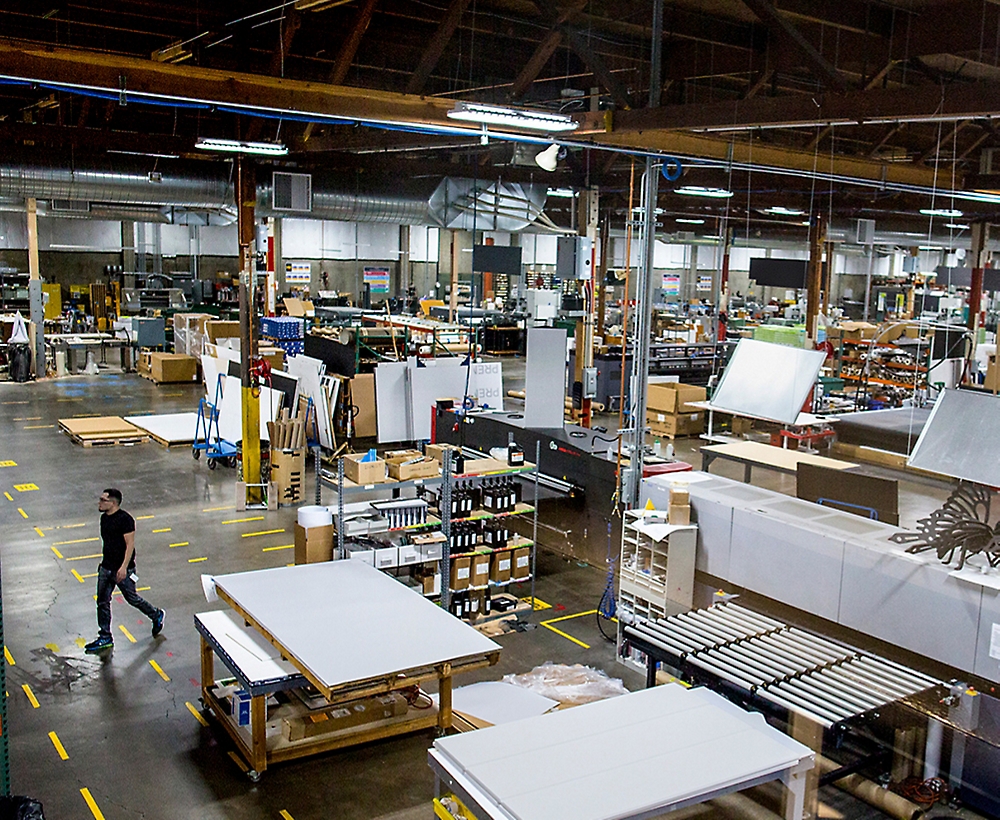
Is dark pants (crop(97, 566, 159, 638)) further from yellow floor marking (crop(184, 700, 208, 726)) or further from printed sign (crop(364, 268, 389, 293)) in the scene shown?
printed sign (crop(364, 268, 389, 293))

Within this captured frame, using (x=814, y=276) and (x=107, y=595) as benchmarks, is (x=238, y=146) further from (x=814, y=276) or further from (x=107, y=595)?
(x=814, y=276)

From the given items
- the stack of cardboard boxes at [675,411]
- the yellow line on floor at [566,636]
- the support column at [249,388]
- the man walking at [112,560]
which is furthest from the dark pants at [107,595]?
the stack of cardboard boxes at [675,411]

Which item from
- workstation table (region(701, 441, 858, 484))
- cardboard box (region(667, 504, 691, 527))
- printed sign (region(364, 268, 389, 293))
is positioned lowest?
cardboard box (region(667, 504, 691, 527))

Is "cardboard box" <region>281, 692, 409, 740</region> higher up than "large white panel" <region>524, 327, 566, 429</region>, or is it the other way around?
"large white panel" <region>524, 327, 566, 429</region>

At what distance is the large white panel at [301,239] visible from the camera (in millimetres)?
30141

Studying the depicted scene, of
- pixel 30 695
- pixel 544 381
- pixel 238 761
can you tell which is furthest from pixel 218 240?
pixel 238 761

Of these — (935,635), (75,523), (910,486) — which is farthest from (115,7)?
(910,486)

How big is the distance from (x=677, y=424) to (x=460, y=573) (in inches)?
346

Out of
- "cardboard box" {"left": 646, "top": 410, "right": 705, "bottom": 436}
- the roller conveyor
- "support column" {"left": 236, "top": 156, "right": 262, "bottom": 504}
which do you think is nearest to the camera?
the roller conveyor

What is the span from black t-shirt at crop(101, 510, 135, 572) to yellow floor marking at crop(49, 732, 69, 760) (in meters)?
1.47

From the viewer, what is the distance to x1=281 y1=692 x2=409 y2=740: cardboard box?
19.3 feet

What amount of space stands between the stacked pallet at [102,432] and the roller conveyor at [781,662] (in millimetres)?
11412

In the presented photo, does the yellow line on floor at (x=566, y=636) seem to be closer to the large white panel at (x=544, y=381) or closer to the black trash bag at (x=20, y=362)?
the large white panel at (x=544, y=381)

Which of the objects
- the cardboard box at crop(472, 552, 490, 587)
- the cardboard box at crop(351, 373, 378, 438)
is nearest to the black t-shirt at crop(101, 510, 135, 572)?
the cardboard box at crop(472, 552, 490, 587)
